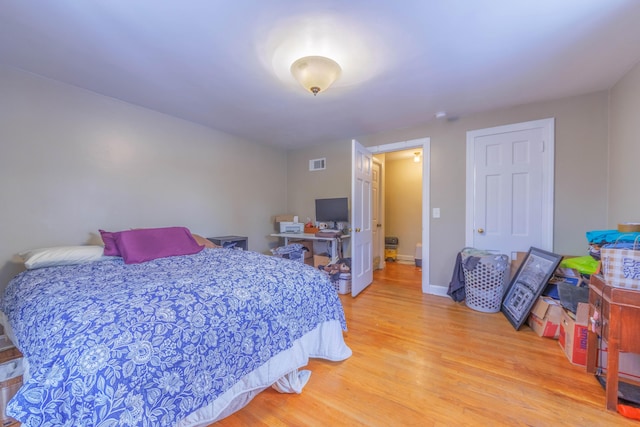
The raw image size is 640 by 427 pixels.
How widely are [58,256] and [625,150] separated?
4835mm

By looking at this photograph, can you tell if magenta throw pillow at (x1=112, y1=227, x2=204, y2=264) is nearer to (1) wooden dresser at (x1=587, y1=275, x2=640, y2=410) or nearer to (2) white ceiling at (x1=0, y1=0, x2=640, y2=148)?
(2) white ceiling at (x1=0, y1=0, x2=640, y2=148)

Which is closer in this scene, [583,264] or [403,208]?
[583,264]

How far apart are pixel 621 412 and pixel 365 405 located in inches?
55.5

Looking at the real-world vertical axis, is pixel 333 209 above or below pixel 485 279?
above

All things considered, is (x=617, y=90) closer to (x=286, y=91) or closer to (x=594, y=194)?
(x=594, y=194)

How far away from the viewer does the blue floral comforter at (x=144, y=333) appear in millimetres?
812

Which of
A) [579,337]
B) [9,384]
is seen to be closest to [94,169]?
[9,384]

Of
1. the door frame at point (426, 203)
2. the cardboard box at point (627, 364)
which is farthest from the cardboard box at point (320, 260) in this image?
the cardboard box at point (627, 364)

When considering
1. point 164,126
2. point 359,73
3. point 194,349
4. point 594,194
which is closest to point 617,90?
point 594,194

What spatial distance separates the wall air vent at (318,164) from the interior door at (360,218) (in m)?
0.91

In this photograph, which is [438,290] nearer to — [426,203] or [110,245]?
[426,203]

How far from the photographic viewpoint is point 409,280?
160 inches

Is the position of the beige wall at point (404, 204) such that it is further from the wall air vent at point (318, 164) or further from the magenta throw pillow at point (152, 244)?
the magenta throw pillow at point (152, 244)

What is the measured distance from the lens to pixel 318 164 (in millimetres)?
4410
